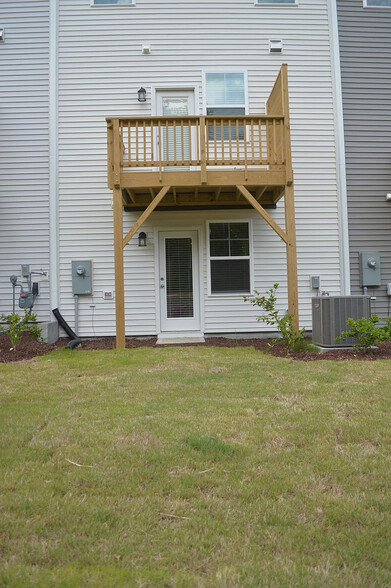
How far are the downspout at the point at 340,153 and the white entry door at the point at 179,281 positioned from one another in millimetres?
2687

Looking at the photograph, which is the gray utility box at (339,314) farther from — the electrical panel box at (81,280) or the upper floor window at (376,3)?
the upper floor window at (376,3)

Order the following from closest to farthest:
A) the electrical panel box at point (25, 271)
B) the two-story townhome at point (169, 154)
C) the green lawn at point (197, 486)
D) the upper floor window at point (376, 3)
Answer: the green lawn at point (197, 486) < the electrical panel box at point (25, 271) < the two-story townhome at point (169, 154) < the upper floor window at point (376, 3)

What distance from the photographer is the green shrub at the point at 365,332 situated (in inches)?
218

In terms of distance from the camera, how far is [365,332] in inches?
221

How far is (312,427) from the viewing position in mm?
2805

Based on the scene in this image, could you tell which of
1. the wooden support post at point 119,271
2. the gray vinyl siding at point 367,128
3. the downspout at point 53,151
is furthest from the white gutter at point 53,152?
the gray vinyl siding at point 367,128

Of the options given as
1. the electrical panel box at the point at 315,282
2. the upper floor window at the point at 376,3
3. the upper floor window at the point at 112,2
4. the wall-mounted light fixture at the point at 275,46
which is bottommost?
the electrical panel box at the point at 315,282

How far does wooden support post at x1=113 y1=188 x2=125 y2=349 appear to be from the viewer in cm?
642

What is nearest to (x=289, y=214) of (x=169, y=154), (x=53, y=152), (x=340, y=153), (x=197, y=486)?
(x=340, y=153)

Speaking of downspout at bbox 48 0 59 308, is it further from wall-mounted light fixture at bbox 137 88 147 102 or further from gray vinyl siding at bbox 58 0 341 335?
wall-mounted light fixture at bbox 137 88 147 102

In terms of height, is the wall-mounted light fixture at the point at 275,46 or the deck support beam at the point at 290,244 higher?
the wall-mounted light fixture at the point at 275,46

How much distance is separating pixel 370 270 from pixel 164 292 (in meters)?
3.80

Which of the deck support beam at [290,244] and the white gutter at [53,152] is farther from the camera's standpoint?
the white gutter at [53,152]

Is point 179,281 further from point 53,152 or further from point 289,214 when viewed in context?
point 53,152
